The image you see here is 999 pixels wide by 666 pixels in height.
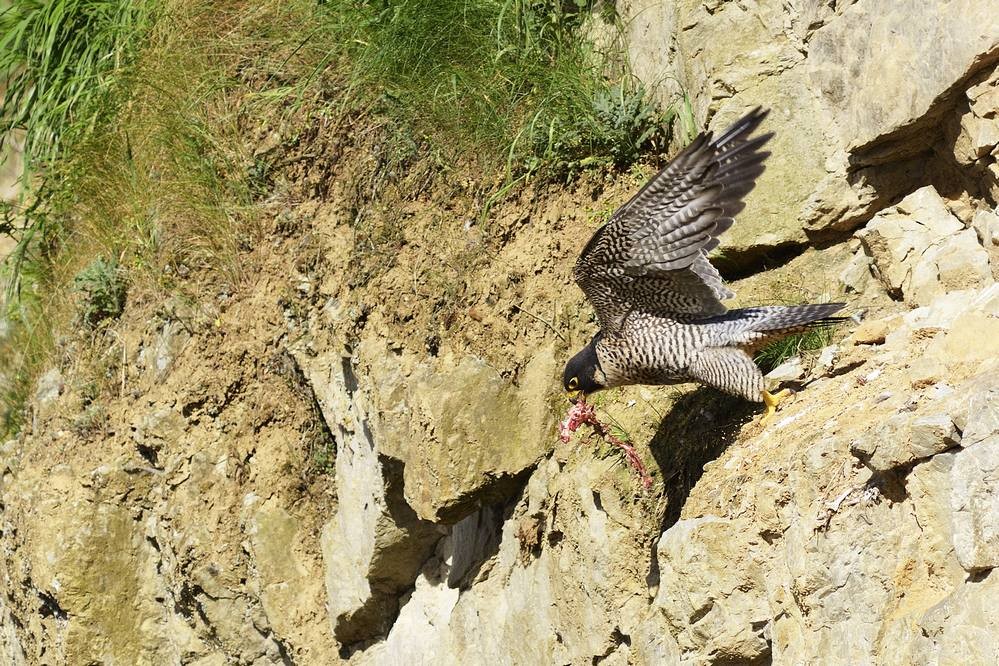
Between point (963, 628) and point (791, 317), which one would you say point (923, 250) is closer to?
point (791, 317)

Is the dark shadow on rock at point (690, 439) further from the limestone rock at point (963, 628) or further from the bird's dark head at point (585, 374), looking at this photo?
the limestone rock at point (963, 628)

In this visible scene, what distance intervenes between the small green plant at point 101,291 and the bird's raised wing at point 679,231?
166 inches

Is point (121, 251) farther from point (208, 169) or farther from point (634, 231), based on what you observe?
point (634, 231)

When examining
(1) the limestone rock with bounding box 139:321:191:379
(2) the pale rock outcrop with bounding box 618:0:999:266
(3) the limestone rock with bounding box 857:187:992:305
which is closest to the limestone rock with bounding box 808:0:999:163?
(2) the pale rock outcrop with bounding box 618:0:999:266

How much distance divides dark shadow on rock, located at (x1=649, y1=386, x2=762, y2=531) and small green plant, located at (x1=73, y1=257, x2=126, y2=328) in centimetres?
441

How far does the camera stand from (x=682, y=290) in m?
4.91

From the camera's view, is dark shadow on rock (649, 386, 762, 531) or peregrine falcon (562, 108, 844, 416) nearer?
peregrine falcon (562, 108, 844, 416)

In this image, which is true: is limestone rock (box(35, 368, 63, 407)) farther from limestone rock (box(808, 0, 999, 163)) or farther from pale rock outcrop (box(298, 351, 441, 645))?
limestone rock (box(808, 0, 999, 163))

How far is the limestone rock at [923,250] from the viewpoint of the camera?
4.43 m

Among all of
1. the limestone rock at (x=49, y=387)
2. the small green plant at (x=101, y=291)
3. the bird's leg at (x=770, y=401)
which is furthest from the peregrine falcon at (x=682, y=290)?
the limestone rock at (x=49, y=387)

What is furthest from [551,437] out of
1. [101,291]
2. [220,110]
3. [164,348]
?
[101,291]

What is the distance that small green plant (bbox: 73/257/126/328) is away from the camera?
26.2 feet

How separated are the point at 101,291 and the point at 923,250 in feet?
18.1

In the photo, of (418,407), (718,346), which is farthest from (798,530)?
(418,407)
